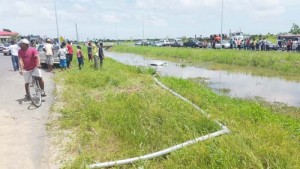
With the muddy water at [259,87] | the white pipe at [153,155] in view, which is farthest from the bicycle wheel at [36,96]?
the muddy water at [259,87]

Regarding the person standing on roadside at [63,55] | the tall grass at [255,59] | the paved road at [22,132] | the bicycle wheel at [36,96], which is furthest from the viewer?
the tall grass at [255,59]

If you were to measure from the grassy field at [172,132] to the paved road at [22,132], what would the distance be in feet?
1.52

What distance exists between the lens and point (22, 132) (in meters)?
6.73

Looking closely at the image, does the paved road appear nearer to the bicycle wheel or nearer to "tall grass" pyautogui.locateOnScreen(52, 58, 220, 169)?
the bicycle wheel

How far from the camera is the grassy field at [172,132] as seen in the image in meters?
4.59

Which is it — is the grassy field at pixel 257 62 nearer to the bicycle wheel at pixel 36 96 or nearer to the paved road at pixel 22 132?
the bicycle wheel at pixel 36 96

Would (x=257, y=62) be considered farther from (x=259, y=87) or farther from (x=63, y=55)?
(x=63, y=55)

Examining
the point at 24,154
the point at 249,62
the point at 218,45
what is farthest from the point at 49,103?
the point at 218,45

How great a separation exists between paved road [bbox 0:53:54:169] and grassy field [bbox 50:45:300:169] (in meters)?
0.46

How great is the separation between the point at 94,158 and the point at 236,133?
2498 mm

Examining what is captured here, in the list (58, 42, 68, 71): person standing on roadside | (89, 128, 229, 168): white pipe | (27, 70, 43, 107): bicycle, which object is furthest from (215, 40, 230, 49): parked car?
(89, 128, 229, 168): white pipe

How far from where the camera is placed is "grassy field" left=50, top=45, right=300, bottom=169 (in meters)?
4.59

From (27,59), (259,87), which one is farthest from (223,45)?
(27,59)

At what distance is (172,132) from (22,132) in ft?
10.8
